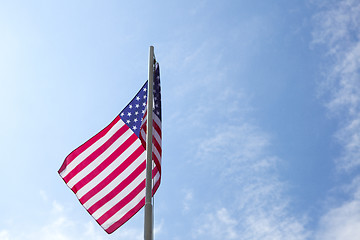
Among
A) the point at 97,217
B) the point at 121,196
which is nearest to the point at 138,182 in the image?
the point at 121,196

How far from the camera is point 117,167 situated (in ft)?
47.0

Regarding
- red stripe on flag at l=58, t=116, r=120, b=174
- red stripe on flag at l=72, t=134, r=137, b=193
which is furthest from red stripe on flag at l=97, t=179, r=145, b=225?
red stripe on flag at l=58, t=116, r=120, b=174

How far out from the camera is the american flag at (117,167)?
13.3m

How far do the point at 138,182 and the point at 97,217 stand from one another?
1.60m

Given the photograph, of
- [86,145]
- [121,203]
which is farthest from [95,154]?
[121,203]

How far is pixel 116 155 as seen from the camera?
14766 mm

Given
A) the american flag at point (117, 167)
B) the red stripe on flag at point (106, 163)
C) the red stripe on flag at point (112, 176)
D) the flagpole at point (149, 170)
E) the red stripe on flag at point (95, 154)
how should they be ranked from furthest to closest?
the red stripe on flag at point (95, 154)
the red stripe on flag at point (106, 163)
the red stripe on flag at point (112, 176)
the american flag at point (117, 167)
the flagpole at point (149, 170)

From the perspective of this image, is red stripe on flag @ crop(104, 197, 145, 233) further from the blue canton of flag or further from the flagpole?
the blue canton of flag

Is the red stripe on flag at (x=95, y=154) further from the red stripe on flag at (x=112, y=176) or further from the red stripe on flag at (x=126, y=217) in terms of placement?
the red stripe on flag at (x=126, y=217)

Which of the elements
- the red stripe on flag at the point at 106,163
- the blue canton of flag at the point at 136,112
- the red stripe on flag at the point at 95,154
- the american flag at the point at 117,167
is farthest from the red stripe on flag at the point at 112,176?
the red stripe on flag at the point at 95,154

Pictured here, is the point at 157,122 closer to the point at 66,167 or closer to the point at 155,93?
the point at 155,93

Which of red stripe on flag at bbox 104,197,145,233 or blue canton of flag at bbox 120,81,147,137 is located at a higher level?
blue canton of flag at bbox 120,81,147,137

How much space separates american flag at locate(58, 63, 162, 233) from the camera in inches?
525

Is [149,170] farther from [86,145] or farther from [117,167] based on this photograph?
[86,145]
